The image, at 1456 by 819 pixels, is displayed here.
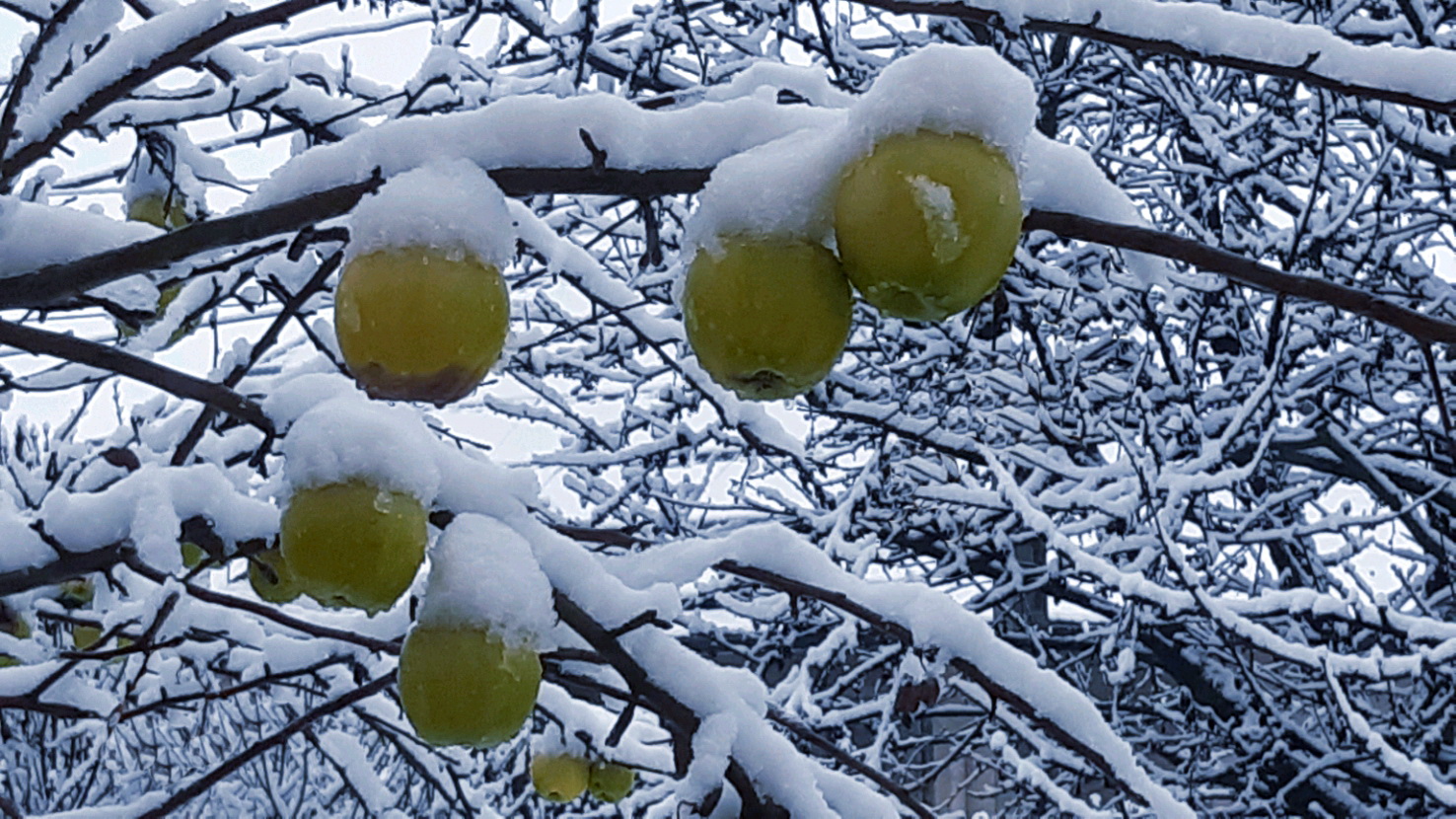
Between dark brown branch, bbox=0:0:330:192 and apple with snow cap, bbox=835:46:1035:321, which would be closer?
apple with snow cap, bbox=835:46:1035:321

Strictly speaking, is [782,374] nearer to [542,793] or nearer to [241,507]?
[241,507]

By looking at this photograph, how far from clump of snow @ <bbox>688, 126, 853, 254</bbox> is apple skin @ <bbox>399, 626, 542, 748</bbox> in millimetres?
477

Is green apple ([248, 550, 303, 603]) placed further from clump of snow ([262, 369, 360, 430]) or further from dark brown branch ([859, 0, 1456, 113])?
dark brown branch ([859, 0, 1456, 113])

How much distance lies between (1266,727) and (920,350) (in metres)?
1.87

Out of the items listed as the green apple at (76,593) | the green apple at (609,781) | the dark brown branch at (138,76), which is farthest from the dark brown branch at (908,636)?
the green apple at (76,593)

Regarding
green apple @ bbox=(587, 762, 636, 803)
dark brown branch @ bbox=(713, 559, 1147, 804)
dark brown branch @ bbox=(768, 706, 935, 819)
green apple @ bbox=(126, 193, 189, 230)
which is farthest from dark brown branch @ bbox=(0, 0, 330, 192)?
green apple @ bbox=(587, 762, 636, 803)

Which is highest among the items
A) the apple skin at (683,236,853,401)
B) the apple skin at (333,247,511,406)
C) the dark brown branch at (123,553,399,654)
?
the apple skin at (683,236,853,401)

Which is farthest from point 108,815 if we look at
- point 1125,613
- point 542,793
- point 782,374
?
point 1125,613

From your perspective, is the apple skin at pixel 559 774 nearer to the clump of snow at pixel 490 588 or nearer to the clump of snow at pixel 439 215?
the clump of snow at pixel 490 588

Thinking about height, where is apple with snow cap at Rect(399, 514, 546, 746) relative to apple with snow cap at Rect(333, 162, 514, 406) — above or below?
below

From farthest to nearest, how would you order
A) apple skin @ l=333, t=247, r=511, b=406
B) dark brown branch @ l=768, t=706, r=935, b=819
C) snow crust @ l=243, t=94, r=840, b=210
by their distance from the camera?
dark brown branch @ l=768, t=706, r=935, b=819 → apple skin @ l=333, t=247, r=511, b=406 → snow crust @ l=243, t=94, r=840, b=210

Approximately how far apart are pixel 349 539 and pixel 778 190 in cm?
55

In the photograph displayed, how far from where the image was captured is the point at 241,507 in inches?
57.1

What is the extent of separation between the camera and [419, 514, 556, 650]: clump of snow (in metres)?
1.19
